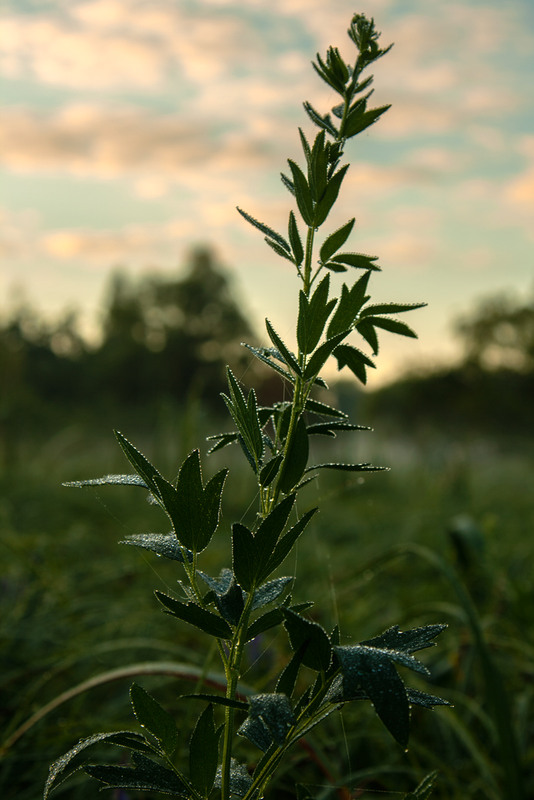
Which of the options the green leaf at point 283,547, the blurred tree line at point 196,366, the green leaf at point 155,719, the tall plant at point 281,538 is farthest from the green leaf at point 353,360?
the blurred tree line at point 196,366

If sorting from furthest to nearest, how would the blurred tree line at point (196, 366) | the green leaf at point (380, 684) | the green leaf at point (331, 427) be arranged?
1. the blurred tree line at point (196, 366)
2. the green leaf at point (331, 427)
3. the green leaf at point (380, 684)

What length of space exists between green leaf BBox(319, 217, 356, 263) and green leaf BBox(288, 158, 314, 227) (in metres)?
0.02

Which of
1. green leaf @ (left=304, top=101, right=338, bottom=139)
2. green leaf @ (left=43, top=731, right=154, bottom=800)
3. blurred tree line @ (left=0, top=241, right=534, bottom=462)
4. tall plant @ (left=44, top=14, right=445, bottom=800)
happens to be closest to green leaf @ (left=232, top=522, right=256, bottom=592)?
tall plant @ (left=44, top=14, right=445, bottom=800)

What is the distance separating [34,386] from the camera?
21688mm

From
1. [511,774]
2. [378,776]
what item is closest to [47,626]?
[378,776]

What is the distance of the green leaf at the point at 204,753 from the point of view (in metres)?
0.40

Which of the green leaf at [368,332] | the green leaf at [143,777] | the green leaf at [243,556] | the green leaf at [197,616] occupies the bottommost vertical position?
the green leaf at [143,777]

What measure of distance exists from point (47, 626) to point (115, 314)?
82.8 ft

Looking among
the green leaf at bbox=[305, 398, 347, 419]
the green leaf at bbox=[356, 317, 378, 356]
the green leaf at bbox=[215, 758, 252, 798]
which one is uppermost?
the green leaf at bbox=[356, 317, 378, 356]

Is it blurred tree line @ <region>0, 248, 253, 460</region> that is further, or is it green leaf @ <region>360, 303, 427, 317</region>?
blurred tree line @ <region>0, 248, 253, 460</region>

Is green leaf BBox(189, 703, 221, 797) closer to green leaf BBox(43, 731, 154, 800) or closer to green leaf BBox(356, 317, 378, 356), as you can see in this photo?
green leaf BBox(43, 731, 154, 800)

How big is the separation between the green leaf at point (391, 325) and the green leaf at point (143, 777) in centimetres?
29

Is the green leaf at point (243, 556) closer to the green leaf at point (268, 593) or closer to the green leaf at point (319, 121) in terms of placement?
the green leaf at point (268, 593)

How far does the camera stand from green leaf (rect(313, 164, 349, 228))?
0.41 m
